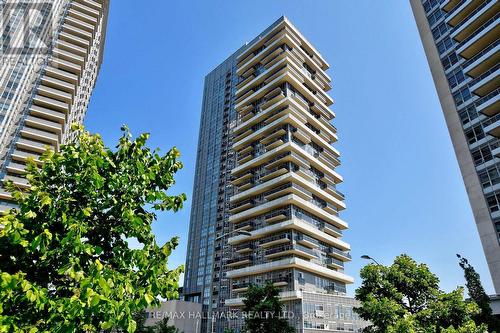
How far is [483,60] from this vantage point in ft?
114

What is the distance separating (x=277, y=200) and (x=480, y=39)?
35.2m

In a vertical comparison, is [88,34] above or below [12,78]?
above

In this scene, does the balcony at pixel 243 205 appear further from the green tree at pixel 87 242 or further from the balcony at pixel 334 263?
the green tree at pixel 87 242

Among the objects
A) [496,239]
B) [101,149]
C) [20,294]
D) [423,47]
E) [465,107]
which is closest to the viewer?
Result: [20,294]

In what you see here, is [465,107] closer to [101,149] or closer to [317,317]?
[317,317]

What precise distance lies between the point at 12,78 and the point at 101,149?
2577 inches

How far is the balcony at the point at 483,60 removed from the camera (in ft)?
112

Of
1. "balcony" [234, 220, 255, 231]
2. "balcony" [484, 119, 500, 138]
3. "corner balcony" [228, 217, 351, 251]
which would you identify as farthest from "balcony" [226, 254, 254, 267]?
"balcony" [484, 119, 500, 138]

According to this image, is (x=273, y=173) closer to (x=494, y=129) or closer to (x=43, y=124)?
(x=494, y=129)

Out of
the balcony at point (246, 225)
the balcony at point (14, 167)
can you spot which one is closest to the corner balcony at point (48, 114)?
the balcony at point (14, 167)

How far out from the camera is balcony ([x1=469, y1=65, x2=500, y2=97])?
33500 mm

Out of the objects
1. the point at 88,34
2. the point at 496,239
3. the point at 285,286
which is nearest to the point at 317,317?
the point at 285,286

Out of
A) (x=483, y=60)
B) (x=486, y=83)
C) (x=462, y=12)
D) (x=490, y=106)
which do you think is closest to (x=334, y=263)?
(x=490, y=106)

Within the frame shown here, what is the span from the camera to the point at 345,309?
54.3 meters
